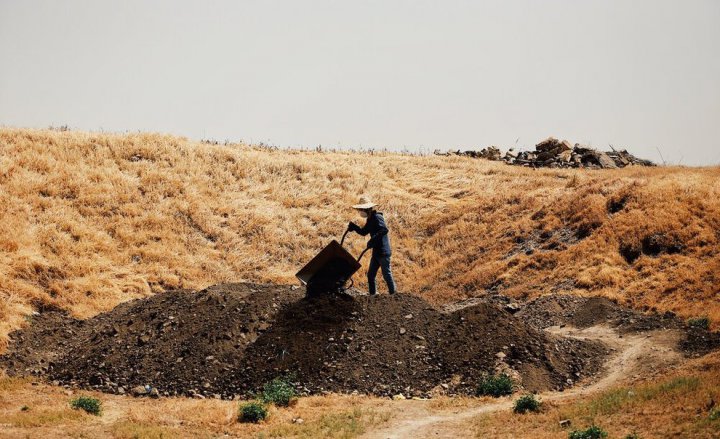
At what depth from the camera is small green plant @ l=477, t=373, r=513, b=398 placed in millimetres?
11453

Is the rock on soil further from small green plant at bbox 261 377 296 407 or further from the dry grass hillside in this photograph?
small green plant at bbox 261 377 296 407

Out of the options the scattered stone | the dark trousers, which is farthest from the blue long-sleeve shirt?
the scattered stone

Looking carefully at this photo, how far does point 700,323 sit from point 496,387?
5.53 meters

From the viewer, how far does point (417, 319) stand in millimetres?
13758

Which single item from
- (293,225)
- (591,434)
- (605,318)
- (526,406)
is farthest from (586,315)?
(293,225)

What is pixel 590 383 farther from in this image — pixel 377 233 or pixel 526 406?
pixel 377 233

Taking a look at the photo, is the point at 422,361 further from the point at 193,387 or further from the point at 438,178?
the point at 438,178

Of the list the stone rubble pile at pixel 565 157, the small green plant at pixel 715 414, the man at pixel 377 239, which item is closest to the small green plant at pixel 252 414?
the man at pixel 377 239

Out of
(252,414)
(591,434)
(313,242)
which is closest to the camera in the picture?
(591,434)

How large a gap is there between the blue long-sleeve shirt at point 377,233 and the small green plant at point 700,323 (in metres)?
6.66

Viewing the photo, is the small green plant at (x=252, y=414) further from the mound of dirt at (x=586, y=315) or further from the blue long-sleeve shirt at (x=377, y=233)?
the mound of dirt at (x=586, y=315)

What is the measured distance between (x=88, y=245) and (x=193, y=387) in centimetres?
1012

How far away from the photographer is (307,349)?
12.7 metres

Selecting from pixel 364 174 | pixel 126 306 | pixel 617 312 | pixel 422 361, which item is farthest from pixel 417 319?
pixel 364 174
